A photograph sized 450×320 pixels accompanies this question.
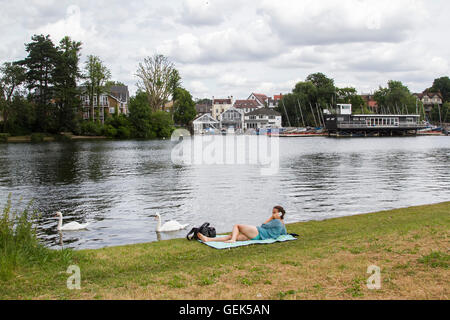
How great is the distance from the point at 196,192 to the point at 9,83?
279 ft

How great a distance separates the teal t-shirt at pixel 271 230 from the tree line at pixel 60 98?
8883 centimetres

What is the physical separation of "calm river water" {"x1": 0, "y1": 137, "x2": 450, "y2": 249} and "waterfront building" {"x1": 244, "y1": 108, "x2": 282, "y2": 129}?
112088 millimetres

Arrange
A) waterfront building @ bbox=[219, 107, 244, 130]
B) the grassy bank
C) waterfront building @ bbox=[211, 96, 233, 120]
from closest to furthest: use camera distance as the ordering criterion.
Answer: the grassy bank
waterfront building @ bbox=[219, 107, 244, 130]
waterfront building @ bbox=[211, 96, 233, 120]

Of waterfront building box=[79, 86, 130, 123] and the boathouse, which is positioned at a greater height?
waterfront building box=[79, 86, 130, 123]

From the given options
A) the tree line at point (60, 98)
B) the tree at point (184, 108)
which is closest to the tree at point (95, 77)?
the tree line at point (60, 98)

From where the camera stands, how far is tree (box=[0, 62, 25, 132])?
3514 inches

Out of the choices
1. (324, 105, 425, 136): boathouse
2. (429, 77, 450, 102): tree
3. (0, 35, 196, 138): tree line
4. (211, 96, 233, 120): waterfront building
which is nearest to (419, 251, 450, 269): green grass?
(0, 35, 196, 138): tree line

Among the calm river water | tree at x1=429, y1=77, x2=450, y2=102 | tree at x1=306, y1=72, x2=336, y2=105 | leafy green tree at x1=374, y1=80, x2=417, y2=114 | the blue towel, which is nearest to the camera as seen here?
the blue towel

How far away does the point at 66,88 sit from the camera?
93.7 meters

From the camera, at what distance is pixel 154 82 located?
11094cm

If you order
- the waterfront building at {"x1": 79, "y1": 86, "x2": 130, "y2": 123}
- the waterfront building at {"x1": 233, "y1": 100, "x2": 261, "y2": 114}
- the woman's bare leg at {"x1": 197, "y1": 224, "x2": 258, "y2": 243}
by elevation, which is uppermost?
the waterfront building at {"x1": 233, "y1": 100, "x2": 261, "y2": 114}

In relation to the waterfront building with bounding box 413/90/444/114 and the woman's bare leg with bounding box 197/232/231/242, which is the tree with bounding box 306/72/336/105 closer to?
the waterfront building with bounding box 413/90/444/114
